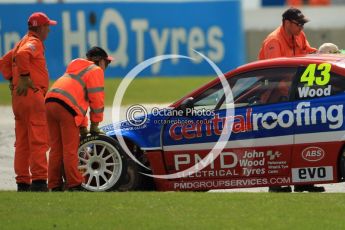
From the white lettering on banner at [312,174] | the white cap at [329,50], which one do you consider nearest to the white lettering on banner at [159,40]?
the white cap at [329,50]

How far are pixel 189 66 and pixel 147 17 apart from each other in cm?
167

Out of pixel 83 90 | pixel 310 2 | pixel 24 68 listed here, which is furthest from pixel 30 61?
pixel 310 2

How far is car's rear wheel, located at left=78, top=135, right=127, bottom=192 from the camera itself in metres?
11.1

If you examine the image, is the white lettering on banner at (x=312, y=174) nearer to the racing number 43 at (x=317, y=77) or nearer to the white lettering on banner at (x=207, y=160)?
the white lettering on banner at (x=207, y=160)

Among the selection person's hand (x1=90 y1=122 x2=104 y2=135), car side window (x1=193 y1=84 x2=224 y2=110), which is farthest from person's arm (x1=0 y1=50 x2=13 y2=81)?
car side window (x1=193 y1=84 x2=224 y2=110)

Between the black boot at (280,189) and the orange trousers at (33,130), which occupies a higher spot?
the orange trousers at (33,130)

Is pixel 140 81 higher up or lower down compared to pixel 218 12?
lower down

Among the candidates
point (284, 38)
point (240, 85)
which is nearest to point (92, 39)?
point (284, 38)

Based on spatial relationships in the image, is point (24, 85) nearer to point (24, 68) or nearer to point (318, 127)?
point (24, 68)

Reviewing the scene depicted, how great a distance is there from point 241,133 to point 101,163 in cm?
148

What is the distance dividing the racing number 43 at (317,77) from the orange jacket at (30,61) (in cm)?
262

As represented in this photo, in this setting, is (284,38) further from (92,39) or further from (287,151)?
(92,39)

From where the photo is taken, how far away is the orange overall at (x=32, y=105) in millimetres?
11086

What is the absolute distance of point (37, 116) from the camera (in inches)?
439
